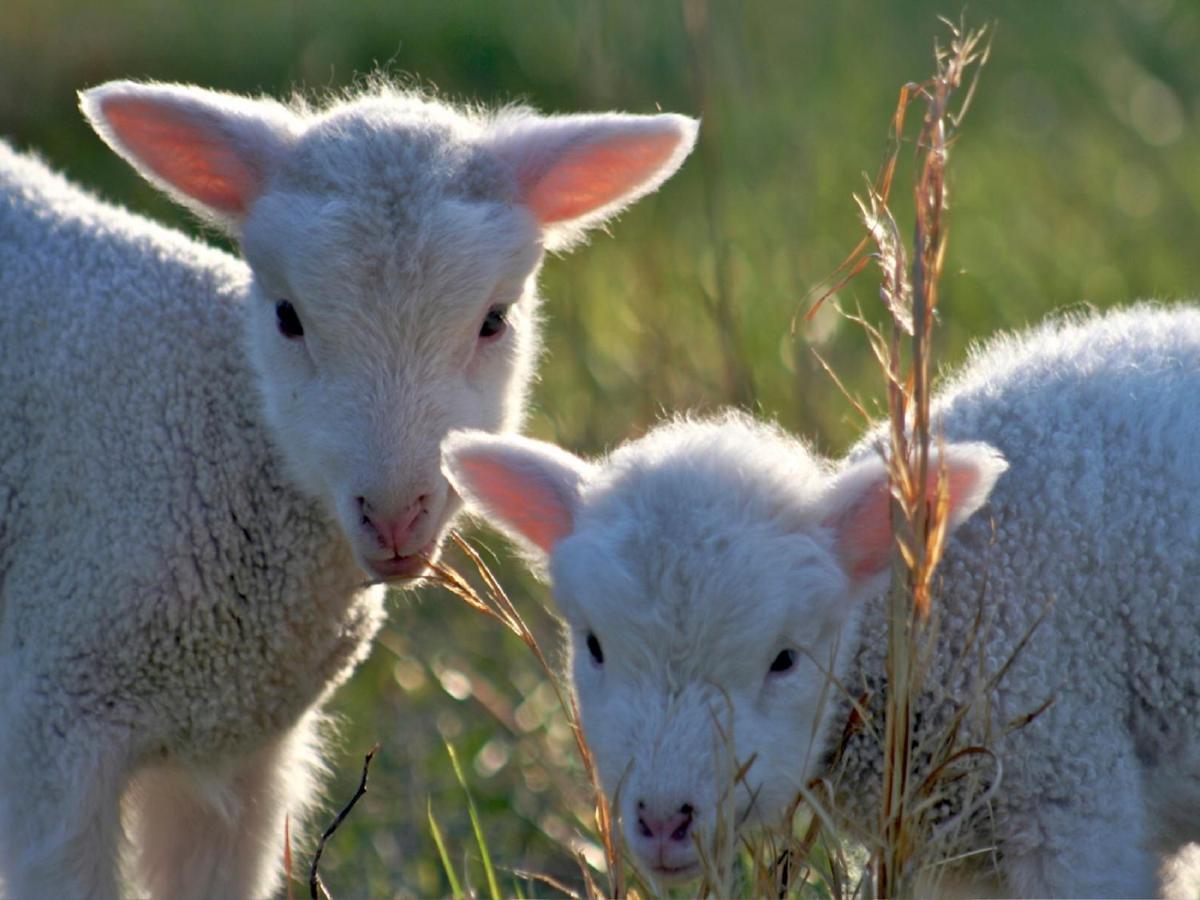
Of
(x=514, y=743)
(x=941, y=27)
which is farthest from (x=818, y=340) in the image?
(x=941, y=27)

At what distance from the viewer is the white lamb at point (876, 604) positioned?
11.0 ft

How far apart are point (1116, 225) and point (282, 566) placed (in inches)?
195

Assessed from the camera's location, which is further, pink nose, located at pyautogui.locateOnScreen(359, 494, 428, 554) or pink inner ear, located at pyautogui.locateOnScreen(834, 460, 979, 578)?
pink nose, located at pyautogui.locateOnScreen(359, 494, 428, 554)

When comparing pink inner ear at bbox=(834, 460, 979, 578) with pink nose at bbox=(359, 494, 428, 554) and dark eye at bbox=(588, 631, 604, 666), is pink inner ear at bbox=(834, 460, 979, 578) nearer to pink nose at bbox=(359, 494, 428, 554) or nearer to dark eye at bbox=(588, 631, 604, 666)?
dark eye at bbox=(588, 631, 604, 666)

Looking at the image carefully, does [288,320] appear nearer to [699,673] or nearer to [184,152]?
[184,152]

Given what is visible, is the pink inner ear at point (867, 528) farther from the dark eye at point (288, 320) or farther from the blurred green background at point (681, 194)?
the dark eye at point (288, 320)

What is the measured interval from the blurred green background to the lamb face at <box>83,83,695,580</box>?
880mm

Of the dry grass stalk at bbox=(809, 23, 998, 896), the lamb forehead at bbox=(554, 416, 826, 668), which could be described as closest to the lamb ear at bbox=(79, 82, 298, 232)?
the lamb forehead at bbox=(554, 416, 826, 668)

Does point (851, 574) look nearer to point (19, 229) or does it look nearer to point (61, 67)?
point (19, 229)

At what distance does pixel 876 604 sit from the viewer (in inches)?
149

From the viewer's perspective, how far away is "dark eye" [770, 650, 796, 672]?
11.4ft

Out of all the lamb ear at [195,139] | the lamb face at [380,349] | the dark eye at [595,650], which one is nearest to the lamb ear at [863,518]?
the dark eye at [595,650]

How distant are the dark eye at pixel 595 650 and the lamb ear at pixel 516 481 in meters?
0.24

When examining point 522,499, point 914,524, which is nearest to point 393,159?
point 522,499
